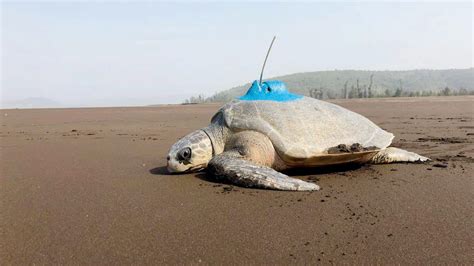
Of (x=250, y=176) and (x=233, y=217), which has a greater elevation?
(x=250, y=176)

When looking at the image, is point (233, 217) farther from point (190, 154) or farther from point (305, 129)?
point (305, 129)

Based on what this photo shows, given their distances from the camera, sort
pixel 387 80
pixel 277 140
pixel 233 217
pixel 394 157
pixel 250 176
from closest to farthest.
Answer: pixel 233 217, pixel 250 176, pixel 277 140, pixel 394 157, pixel 387 80

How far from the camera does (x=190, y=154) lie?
430 centimetres

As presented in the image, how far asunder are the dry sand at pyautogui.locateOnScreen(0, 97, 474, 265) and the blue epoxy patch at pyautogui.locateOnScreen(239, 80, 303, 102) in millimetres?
976

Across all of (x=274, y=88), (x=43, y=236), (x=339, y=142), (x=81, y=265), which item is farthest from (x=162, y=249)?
(x=274, y=88)

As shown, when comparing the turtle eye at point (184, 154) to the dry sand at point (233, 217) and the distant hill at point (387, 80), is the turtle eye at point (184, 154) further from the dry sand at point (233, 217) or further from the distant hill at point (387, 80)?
the distant hill at point (387, 80)

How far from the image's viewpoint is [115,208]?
298 centimetres

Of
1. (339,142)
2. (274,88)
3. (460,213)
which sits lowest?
(460,213)

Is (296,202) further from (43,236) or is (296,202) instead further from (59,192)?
(59,192)

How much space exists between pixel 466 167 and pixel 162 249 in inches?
136

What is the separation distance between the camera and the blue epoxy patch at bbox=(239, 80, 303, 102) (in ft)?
15.5

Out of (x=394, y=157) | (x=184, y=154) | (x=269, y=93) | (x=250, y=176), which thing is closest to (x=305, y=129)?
(x=269, y=93)

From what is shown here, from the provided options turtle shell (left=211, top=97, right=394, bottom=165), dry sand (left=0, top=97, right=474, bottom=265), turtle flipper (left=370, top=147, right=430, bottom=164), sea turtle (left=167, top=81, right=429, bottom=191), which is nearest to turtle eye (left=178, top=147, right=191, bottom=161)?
sea turtle (left=167, top=81, right=429, bottom=191)

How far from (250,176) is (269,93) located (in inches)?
60.7
